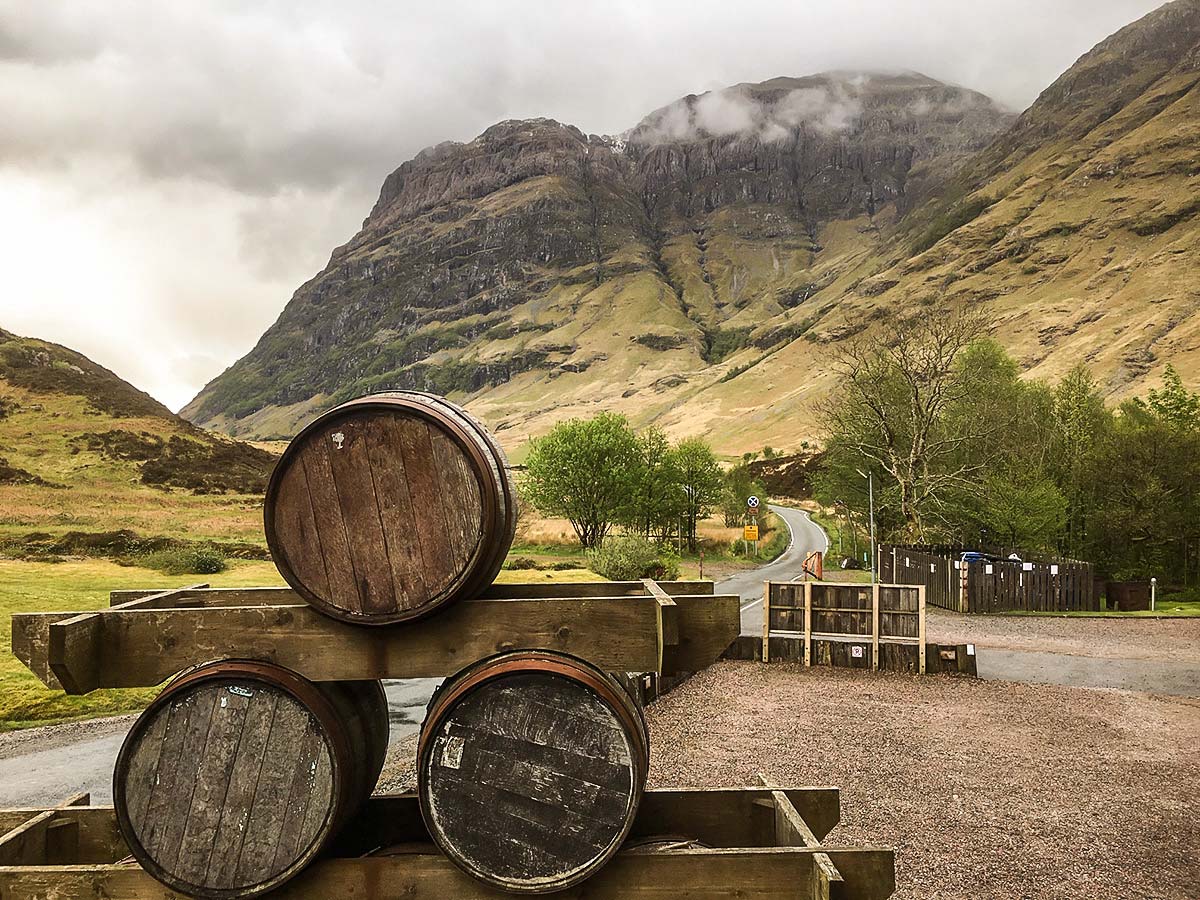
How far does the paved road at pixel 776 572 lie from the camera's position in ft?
89.8

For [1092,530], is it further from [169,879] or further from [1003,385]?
[169,879]

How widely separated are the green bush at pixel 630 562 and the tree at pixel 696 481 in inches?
866

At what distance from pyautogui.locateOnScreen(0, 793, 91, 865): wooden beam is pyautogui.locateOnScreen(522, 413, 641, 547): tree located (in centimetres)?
4417

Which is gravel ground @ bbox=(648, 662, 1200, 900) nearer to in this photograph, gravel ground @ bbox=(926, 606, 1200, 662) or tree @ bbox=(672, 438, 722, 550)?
gravel ground @ bbox=(926, 606, 1200, 662)

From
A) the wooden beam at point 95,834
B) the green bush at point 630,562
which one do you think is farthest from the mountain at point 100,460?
the wooden beam at point 95,834

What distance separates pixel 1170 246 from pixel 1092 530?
508 feet

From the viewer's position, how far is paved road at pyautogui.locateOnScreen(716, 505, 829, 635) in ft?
89.8

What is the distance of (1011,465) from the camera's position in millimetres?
38531

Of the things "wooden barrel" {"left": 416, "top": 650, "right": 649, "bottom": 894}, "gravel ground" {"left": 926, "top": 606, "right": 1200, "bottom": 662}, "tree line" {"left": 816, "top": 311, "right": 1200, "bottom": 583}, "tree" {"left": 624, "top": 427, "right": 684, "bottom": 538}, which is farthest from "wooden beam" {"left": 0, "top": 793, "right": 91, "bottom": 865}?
"tree" {"left": 624, "top": 427, "right": 684, "bottom": 538}

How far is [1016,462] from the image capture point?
38219 millimetres

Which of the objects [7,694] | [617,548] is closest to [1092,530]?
[617,548]

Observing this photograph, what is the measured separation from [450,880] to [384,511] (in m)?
1.56

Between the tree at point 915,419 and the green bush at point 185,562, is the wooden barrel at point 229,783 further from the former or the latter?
the tree at point 915,419

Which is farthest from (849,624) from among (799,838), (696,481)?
(696,481)
